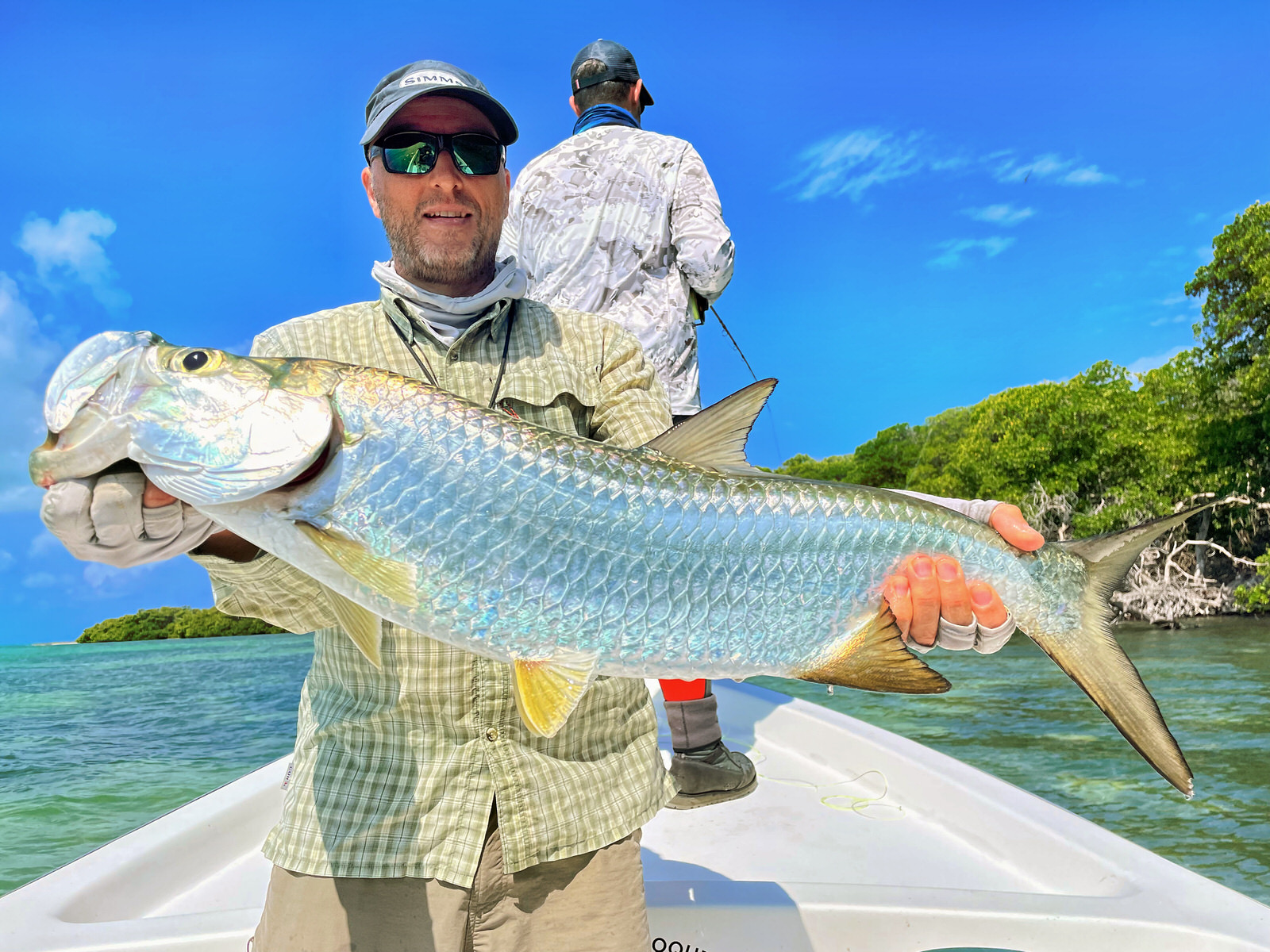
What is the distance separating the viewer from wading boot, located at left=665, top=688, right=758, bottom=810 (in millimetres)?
4672

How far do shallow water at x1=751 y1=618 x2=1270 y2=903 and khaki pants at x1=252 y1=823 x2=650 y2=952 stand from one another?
5.57m

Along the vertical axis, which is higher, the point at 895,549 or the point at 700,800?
the point at 895,549

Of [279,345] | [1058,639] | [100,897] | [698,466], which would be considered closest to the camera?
[698,466]

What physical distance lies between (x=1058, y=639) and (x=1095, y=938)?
5.11 feet

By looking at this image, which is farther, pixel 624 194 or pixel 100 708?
pixel 100 708

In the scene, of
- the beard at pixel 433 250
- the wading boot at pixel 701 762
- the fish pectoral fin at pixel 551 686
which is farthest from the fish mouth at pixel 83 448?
the wading boot at pixel 701 762

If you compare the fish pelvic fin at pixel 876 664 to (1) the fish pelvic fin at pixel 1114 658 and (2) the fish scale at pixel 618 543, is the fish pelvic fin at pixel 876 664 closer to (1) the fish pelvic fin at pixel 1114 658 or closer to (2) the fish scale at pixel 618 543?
(2) the fish scale at pixel 618 543

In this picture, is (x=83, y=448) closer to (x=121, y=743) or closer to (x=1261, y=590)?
(x=121, y=743)

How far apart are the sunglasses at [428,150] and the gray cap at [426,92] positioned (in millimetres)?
63

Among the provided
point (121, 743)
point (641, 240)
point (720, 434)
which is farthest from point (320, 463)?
point (121, 743)

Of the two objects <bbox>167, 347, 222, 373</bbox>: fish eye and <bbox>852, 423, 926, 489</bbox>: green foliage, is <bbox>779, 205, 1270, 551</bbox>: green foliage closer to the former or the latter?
<bbox>167, 347, 222, 373</bbox>: fish eye

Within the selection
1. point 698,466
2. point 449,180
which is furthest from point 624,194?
point 698,466

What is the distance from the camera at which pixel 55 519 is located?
1.54 m

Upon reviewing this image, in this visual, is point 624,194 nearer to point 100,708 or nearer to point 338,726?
point 338,726
